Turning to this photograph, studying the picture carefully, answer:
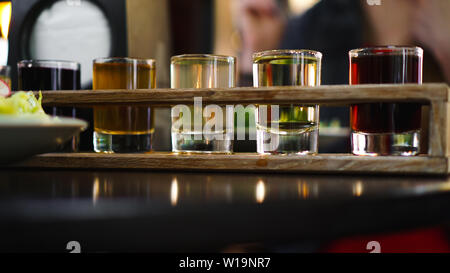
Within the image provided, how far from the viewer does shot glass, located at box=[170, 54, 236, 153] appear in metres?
0.58

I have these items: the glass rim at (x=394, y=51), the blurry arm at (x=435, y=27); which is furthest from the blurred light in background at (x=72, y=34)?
the blurry arm at (x=435, y=27)

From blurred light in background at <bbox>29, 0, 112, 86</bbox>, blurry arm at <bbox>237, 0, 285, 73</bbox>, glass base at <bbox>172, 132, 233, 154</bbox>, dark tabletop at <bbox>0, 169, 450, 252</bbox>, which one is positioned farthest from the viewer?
blurry arm at <bbox>237, 0, 285, 73</bbox>

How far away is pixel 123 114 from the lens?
24.5 inches

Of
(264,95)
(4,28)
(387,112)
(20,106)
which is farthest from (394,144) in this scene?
(4,28)

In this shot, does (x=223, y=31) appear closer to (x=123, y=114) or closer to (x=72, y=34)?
(x=72, y=34)

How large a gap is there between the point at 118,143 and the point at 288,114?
9.4 inches

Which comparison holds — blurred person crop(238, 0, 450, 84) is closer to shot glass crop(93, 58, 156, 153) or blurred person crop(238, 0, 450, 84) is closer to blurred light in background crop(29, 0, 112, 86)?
blurred light in background crop(29, 0, 112, 86)

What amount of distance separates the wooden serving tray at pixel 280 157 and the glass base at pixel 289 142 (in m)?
0.03

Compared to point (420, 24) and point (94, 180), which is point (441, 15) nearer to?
point (420, 24)

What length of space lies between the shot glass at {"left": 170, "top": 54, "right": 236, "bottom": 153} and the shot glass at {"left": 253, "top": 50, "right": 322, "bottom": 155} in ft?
0.17

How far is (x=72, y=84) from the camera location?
67 centimetres

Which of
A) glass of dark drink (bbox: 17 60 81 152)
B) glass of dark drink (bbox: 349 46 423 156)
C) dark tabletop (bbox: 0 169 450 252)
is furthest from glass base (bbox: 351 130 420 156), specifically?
glass of dark drink (bbox: 17 60 81 152)

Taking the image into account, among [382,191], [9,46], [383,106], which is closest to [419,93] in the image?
[383,106]

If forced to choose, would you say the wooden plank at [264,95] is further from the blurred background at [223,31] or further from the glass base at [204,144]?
the blurred background at [223,31]
